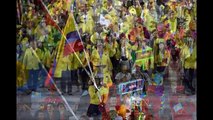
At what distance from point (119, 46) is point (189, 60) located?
0.95 meters

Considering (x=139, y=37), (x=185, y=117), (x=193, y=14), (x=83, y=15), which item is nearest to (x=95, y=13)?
(x=83, y=15)

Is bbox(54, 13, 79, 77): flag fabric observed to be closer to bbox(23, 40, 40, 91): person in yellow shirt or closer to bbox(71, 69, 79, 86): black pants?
bbox(71, 69, 79, 86): black pants

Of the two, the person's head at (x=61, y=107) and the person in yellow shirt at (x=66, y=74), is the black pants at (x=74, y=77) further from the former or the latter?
the person's head at (x=61, y=107)

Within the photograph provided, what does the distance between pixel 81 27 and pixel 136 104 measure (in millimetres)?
1279

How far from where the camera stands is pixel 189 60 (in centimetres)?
789

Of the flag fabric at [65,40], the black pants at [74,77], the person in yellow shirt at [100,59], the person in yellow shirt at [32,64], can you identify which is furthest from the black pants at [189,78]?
the person in yellow shirt at [32,64]

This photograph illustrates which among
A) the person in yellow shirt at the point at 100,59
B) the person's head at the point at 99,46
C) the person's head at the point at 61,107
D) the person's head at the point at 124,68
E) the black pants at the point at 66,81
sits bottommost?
the person's head at the point at 61,107

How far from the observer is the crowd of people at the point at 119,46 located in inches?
311

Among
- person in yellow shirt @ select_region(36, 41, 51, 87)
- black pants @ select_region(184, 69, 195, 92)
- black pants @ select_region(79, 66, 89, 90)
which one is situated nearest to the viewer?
black pants @ select_region(184, 69, 195, 92)

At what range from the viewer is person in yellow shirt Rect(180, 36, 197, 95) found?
787 cm

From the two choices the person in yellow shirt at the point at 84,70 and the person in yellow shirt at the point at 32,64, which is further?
the person in yellow shirt at the point at 32,64

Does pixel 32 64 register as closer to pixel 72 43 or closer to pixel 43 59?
pixel 43 59

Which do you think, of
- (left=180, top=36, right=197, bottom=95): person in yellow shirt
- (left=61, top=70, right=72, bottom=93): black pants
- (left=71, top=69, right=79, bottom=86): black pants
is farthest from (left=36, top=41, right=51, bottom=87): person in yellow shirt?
(left=180, top=36, right=197, bottom=95): person in yellow shirt

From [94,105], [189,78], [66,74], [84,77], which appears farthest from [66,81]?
[189,78]
